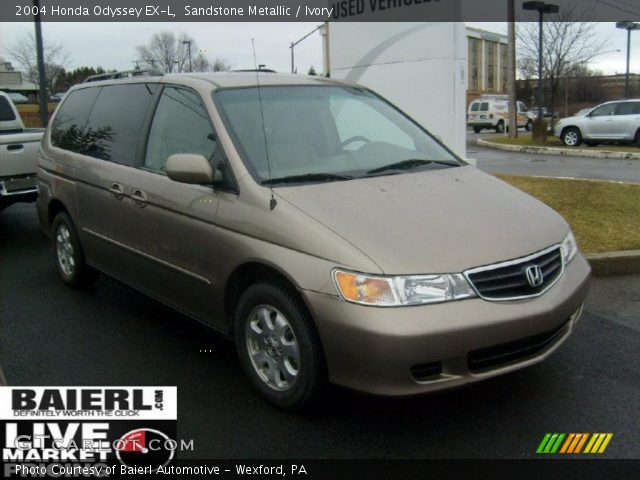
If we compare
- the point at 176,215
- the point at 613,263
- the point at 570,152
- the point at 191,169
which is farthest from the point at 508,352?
the point at 570,152

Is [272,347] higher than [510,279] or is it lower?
lower

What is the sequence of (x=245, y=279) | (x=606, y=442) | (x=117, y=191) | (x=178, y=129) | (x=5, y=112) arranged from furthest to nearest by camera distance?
(x=5, y=112) → (x=117, y=191) → (x=178, y=129) → (x=245, y=279) → (x=606, y=442)

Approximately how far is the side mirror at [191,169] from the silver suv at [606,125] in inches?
804

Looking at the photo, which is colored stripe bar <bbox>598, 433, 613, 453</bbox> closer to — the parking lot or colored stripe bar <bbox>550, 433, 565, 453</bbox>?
the parking lot

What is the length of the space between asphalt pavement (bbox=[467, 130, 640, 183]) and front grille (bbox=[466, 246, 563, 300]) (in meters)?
9.73

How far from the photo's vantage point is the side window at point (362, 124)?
15.0 ft

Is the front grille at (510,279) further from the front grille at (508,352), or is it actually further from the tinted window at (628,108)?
the tinted window at (628,108)

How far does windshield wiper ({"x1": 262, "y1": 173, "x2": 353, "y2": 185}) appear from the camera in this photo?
12.5 feet

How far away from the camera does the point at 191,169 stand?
12.5 ft

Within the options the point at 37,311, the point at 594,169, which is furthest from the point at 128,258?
the point at 594,169

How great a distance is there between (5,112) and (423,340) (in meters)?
9.79

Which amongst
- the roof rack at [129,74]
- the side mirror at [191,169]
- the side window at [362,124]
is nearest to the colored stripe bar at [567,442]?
the side window at [362,124]

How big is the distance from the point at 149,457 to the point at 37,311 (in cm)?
263

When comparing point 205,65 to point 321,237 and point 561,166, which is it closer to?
point 321,237
